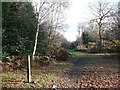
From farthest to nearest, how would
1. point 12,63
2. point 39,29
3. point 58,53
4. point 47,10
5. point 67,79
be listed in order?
point 58,53 < point 39,29 < point 47,10 < point 12,63 < point 67,79

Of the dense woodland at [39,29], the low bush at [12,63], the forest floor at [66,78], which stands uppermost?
the dense woodland at [39,29]

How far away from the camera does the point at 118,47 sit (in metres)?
6.54

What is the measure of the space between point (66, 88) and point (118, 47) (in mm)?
5702

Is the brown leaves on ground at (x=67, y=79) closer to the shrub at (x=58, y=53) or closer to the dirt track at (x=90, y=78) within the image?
the dirt track at (x=90, y=78)

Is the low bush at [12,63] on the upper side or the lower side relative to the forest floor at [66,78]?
upper

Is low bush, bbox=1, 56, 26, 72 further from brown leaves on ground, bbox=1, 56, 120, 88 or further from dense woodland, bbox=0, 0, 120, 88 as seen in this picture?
brown leaves on ground, bbox=1, 56, 120, 88

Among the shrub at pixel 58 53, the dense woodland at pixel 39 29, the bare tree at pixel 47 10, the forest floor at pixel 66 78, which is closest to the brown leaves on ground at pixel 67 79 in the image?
the forest floor at pixel 66 78

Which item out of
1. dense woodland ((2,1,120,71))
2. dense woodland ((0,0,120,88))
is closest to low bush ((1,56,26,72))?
dense woodland ((0,0,120,88))

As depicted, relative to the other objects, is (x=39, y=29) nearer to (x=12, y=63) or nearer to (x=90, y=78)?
(x=12, y=63)

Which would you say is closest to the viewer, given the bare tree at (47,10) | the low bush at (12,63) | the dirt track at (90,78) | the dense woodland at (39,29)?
the dirt track at (90,78)

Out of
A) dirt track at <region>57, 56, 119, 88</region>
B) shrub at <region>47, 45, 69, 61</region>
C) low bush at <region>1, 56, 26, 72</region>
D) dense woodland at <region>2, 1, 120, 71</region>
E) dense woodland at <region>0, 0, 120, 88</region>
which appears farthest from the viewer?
shrub at <region>47, 45, 69, 61</region>

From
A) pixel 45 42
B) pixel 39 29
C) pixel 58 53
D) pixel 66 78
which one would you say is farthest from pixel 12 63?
pixel 58 53

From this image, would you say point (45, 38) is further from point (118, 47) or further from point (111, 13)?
point (118, 47)

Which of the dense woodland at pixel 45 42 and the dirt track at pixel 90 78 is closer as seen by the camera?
the dirt track at pixel 90 78
